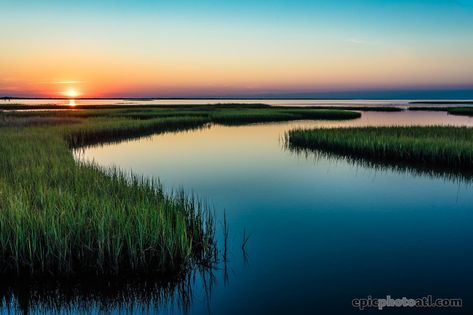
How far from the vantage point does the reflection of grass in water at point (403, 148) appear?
15531mm

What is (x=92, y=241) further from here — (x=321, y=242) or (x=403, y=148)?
(x=403, y=148)

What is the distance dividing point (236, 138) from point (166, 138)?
4.94m

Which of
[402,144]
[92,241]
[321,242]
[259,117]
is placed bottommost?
[321,242]

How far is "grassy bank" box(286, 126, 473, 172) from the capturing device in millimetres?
15977

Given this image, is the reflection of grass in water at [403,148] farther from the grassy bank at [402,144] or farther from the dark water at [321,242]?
the dark water at [321,242]

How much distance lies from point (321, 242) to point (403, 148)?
38.2 feet

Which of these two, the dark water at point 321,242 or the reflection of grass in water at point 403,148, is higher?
the reflection of grass in water at point 403,148

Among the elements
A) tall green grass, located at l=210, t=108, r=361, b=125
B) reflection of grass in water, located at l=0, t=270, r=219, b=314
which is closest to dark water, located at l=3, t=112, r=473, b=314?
reflection of grass in water, located at l=0, t=270, r=219, b=314

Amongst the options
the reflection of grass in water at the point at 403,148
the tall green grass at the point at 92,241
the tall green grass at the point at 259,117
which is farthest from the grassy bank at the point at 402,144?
the tall green grass at the point at 259,117

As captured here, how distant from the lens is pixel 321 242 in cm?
773

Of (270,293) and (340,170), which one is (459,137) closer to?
(340,170)

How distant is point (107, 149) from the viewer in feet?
70.1

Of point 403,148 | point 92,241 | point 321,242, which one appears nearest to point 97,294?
point 92,241

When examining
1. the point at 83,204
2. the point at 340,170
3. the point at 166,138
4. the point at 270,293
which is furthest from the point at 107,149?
the point at 270,293
